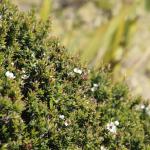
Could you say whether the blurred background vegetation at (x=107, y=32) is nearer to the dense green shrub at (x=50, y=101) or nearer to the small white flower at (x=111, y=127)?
the dense green shrub at (x=50, y=101)

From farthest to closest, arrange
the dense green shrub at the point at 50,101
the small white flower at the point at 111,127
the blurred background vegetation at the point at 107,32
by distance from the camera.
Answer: the blurred background vegetation at the point at 107,32
the small white flower at the point at 111,127
the dense green shrub at the point at 50,101

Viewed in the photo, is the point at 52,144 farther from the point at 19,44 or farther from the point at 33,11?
the point at 33,11

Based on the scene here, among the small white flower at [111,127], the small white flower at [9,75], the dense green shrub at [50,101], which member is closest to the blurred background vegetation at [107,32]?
the dense green shrub at [50,101]

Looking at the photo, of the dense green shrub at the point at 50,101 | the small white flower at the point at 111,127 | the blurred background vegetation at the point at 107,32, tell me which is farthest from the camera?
the blurred background vegetation at the point at 107,32

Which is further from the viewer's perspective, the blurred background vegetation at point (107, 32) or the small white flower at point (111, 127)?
the blurred background vegetation at point (107, 32)

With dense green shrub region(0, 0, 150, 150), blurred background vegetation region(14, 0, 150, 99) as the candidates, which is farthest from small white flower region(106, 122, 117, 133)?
blurred background vegetation region(14, 0, 150, 99)

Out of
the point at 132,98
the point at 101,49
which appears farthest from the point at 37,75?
the point at 101,49

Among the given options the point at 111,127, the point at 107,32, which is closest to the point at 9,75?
the point at 111,127

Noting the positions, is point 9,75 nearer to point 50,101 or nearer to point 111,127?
point 50,101

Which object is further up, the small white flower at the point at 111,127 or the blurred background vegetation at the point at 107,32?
the blurred background vegetation at the point at 107,32
